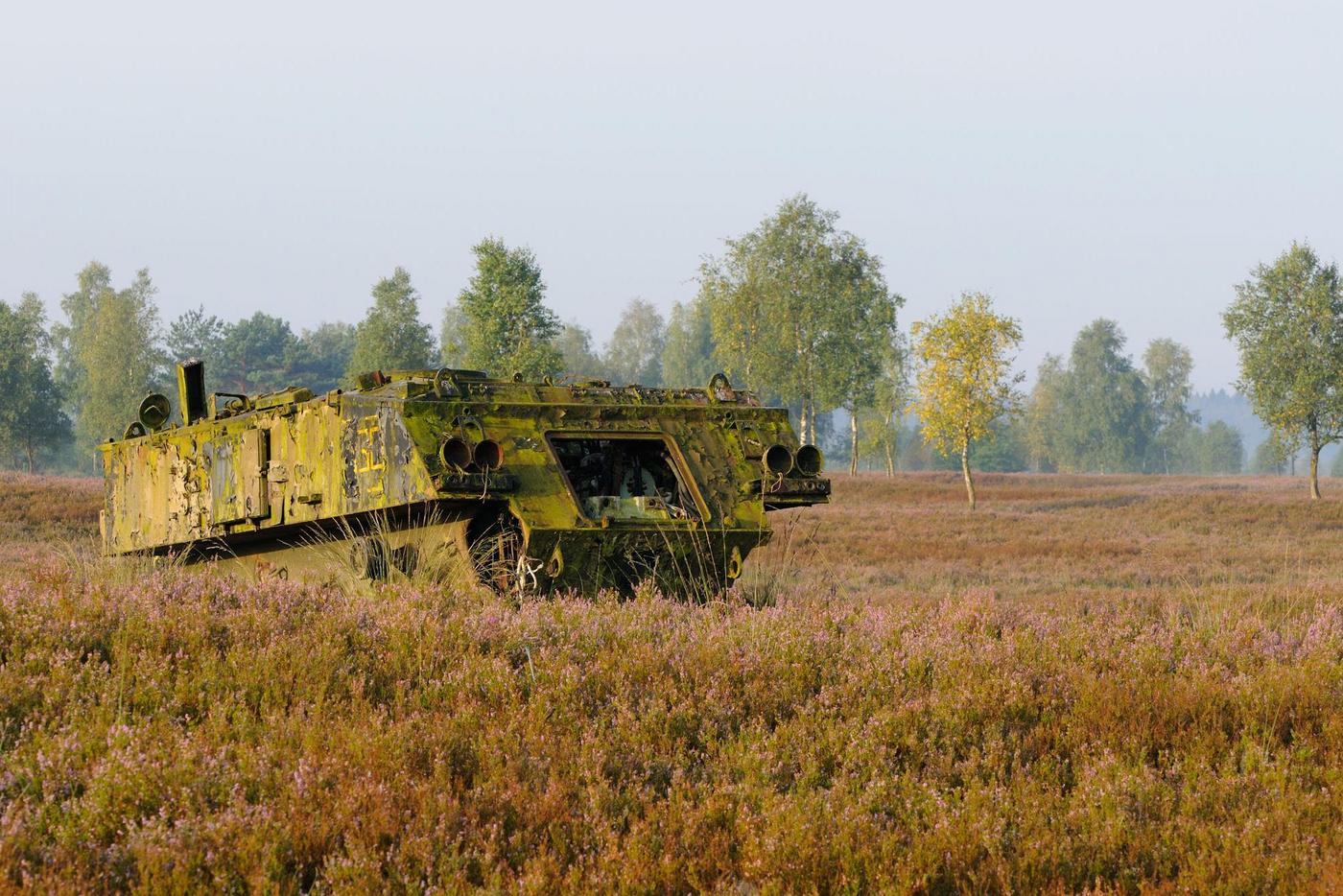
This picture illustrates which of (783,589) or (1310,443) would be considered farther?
(1310,443)

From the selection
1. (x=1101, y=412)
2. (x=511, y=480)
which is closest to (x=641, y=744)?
(x=511, y=480)

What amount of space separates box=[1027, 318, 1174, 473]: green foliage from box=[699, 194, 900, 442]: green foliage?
55.2 meters

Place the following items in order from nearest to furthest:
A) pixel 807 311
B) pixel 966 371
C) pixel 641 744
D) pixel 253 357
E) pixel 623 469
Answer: pixel 641 744, pixel 623 469, pixel 966 371, pixel 807 311, pixel 253 357

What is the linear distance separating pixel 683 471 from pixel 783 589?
1.36 metres

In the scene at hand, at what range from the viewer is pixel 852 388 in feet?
205

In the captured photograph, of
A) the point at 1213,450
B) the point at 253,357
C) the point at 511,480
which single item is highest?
the point at 253,357

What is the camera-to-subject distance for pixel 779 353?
203 feet

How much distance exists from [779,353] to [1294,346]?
21356 mm

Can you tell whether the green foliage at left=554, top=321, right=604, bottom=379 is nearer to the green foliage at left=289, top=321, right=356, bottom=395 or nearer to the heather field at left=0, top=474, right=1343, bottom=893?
the green foliage at left=289, top=321, right=356, bottom=395

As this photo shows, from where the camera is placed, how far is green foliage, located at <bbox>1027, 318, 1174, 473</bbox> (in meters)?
114

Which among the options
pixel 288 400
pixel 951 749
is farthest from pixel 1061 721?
pixel 288 400

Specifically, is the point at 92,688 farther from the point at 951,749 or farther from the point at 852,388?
the point at 852,388

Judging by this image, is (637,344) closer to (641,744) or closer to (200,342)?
(200,342)

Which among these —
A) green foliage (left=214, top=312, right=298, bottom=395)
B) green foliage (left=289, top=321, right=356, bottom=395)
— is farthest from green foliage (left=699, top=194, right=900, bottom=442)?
green foliage (left=214, top=312, right=298, bottom=395)
